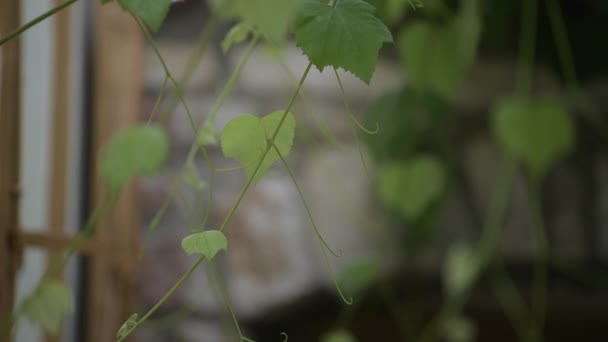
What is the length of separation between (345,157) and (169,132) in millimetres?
252

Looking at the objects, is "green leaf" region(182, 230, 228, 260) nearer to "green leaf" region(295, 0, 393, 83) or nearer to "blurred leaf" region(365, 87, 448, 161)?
"green leaf" region(295, 0, 393, 83)

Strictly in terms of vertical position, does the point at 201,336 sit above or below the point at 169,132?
below

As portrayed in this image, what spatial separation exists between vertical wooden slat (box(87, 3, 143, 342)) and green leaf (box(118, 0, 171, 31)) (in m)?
0.56

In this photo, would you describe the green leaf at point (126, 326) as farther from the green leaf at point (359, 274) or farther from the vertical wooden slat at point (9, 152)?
the green leaf at point (359, 274)

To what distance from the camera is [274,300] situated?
2.75ft

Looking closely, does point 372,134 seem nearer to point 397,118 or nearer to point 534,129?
point 397,118

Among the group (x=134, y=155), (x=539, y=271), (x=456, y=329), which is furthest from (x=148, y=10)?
(x=539, y=271)

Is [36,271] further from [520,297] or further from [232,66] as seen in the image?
[520,297]

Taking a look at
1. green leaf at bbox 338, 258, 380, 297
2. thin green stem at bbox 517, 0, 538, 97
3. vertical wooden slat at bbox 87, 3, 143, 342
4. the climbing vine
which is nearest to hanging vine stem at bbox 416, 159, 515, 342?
the climbing vine

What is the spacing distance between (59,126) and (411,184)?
39cm

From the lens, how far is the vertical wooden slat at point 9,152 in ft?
1.65

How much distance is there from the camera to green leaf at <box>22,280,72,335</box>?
461 millimetres

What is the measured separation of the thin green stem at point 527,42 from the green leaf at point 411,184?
0.75ft

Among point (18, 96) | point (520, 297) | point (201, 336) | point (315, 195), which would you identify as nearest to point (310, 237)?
point (315, 195)
